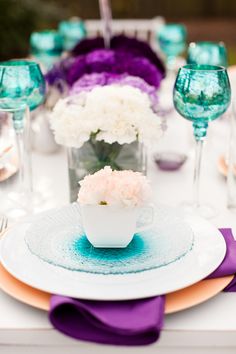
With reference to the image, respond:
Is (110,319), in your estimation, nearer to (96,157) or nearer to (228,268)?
(228,268)

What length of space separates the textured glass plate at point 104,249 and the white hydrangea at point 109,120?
0.16 meters

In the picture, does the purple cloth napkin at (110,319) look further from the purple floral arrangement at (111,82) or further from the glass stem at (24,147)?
the purple floral arrangement at (111,82)

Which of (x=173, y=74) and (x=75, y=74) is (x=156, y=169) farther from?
(x=173, y=74)

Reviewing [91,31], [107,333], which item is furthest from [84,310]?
[91,31]

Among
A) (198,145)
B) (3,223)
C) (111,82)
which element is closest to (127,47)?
(111,82)

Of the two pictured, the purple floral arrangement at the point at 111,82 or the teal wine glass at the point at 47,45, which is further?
the teal wine glass at the point at 47,45

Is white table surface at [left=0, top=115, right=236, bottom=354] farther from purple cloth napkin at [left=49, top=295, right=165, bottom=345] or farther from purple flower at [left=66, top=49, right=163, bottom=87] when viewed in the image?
purple flower at [left=66, top=49, right=163, bottom=87]

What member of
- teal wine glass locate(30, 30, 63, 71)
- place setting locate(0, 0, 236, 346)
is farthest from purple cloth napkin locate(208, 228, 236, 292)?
teal wine glass locate(30, 30, 63, 71)

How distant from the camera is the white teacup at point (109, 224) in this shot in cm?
75

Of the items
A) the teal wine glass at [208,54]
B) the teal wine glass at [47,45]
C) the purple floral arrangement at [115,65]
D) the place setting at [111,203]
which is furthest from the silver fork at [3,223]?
the teal wine glass at [47,45]

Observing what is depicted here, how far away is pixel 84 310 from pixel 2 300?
0.42 ft

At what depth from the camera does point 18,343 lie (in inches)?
26.7

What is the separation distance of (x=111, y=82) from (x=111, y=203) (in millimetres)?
525

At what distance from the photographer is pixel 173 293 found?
0.71 m
